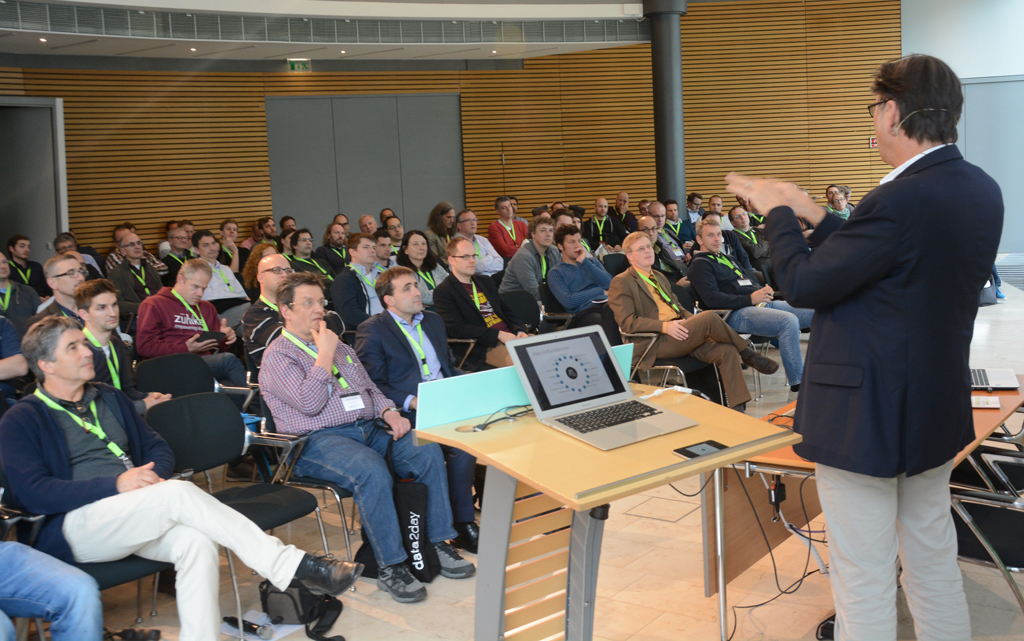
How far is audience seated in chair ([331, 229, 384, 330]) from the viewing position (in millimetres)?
6023

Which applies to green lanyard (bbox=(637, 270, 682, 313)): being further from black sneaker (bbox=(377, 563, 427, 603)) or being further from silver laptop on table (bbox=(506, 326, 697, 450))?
silver laptop on table (bbox=(506, 326, 697, 450))

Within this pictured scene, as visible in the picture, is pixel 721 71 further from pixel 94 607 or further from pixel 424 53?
pixel 94 607

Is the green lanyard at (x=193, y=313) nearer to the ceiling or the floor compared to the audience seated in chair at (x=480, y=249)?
nearer to the floor

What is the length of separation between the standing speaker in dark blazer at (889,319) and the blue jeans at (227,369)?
3.95 metres

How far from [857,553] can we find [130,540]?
2.17 meters

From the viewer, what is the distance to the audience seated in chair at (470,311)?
17.0 feet

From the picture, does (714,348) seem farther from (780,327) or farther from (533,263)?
(533,263)

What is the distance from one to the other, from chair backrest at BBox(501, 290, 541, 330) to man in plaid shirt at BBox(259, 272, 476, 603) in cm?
253

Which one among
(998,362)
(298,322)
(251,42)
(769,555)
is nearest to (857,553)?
(769,555)

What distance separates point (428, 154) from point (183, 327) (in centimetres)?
782

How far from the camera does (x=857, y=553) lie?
2.00m

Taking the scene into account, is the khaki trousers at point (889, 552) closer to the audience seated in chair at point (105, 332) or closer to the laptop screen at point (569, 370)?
the laptop screen at point (569, 370)

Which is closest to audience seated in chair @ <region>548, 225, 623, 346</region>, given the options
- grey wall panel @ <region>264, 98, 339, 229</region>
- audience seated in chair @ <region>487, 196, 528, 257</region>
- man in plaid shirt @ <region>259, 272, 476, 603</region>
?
man in plaid shirt @ <region>259, 272, 476, 603</region>

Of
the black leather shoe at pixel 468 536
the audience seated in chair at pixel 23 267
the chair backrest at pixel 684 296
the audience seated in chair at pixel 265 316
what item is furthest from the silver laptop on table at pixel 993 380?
the audience seated in chair at pixel 23 267
